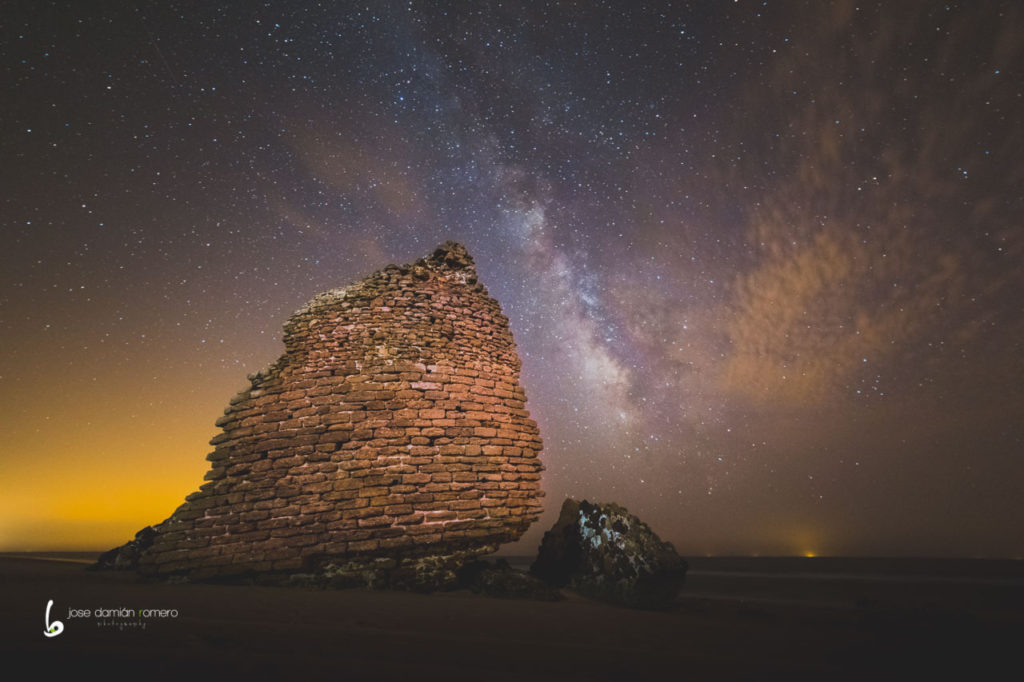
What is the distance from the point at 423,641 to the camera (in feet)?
10.8

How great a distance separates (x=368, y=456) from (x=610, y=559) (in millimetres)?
4173

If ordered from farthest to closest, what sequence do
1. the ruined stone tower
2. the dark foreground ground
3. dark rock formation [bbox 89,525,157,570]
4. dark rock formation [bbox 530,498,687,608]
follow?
dark rock formation [bbox 89,525,157,570] < dark rock formation [bbox 530,498,687,608] < the ruined stone tower < the dark foreground ground

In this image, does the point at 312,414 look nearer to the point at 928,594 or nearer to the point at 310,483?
the point at 310,483

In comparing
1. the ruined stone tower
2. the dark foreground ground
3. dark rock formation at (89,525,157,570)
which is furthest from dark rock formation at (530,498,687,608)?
dark rock formation at (89,525,157,570)

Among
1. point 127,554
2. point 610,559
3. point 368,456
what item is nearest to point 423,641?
point 368,456

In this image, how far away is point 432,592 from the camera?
5.71m

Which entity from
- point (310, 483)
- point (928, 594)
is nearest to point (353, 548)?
point (310, 483)

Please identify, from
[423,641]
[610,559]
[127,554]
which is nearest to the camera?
[423,641]

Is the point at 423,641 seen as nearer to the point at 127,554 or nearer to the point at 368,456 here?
the point at 368,456

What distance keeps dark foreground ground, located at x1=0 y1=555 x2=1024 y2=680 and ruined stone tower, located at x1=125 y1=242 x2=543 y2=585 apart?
550 mm

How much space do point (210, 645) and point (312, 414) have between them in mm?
3733

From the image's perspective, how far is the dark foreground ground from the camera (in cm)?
258

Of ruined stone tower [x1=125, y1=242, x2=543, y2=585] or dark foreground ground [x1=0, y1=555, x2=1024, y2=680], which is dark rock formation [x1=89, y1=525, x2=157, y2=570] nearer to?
dark foreground ground [x1=0, y1=555, x2=1024, y2=680]

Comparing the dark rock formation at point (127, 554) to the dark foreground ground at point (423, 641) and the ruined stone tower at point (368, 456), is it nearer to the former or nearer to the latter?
the dark foreground ground at point (423, 641)
